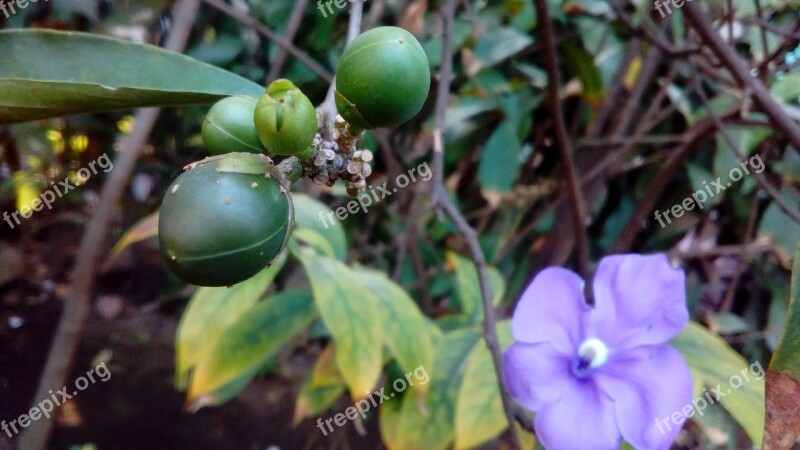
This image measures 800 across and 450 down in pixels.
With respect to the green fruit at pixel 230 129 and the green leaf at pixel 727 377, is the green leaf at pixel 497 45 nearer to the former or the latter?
the green leaf at pixel 727 377

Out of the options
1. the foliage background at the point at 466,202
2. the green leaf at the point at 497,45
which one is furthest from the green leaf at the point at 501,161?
the green leaf at the point at 497,45

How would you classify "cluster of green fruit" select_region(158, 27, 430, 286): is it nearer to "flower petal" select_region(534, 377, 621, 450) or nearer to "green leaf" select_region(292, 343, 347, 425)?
"flower petal" select_region(534, 377, 621, 450)

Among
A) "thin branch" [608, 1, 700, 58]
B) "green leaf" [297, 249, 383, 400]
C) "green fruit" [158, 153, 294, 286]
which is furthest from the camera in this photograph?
"thin branch" [608, 1, 700, 58]

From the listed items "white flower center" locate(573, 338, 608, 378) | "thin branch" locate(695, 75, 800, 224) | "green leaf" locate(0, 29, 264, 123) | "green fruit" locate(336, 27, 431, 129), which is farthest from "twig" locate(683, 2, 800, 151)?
"green leaf" locate(0, 29, 264, 123)

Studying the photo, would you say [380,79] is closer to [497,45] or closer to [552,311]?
[552,311]

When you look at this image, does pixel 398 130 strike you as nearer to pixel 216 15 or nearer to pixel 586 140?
pixel 586 140
